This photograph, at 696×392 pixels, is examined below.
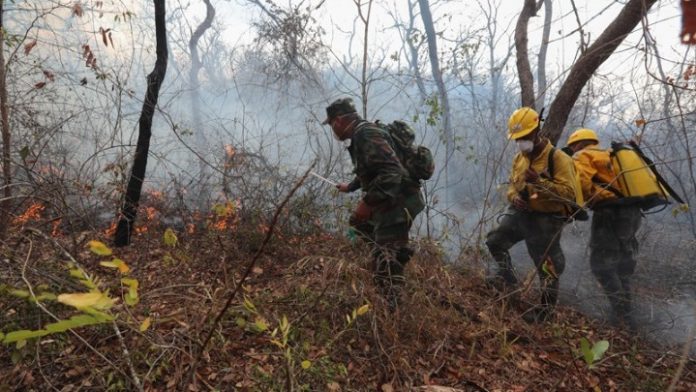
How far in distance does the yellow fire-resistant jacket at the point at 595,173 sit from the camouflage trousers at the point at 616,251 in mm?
226

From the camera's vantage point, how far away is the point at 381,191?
2.76 metres

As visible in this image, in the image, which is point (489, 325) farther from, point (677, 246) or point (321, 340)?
point (677, 246)

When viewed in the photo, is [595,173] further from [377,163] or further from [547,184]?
[377,163]

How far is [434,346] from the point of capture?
101 inches

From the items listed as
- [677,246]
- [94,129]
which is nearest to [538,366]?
[677,246]

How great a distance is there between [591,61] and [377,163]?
9.05 ft

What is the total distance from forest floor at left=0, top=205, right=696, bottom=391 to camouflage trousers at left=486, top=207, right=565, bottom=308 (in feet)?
0.97

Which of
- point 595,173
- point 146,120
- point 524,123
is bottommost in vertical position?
point 595,173

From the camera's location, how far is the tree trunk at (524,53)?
443cm

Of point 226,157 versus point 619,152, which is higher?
point 226,157

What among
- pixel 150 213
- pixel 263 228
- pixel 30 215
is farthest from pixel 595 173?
pixel 30 215

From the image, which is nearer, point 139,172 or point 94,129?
point 139,172

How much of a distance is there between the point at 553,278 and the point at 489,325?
0.81m

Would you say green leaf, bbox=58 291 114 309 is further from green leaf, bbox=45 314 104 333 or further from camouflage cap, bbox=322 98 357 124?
camouflage cap, bbox=322 98 357 124
